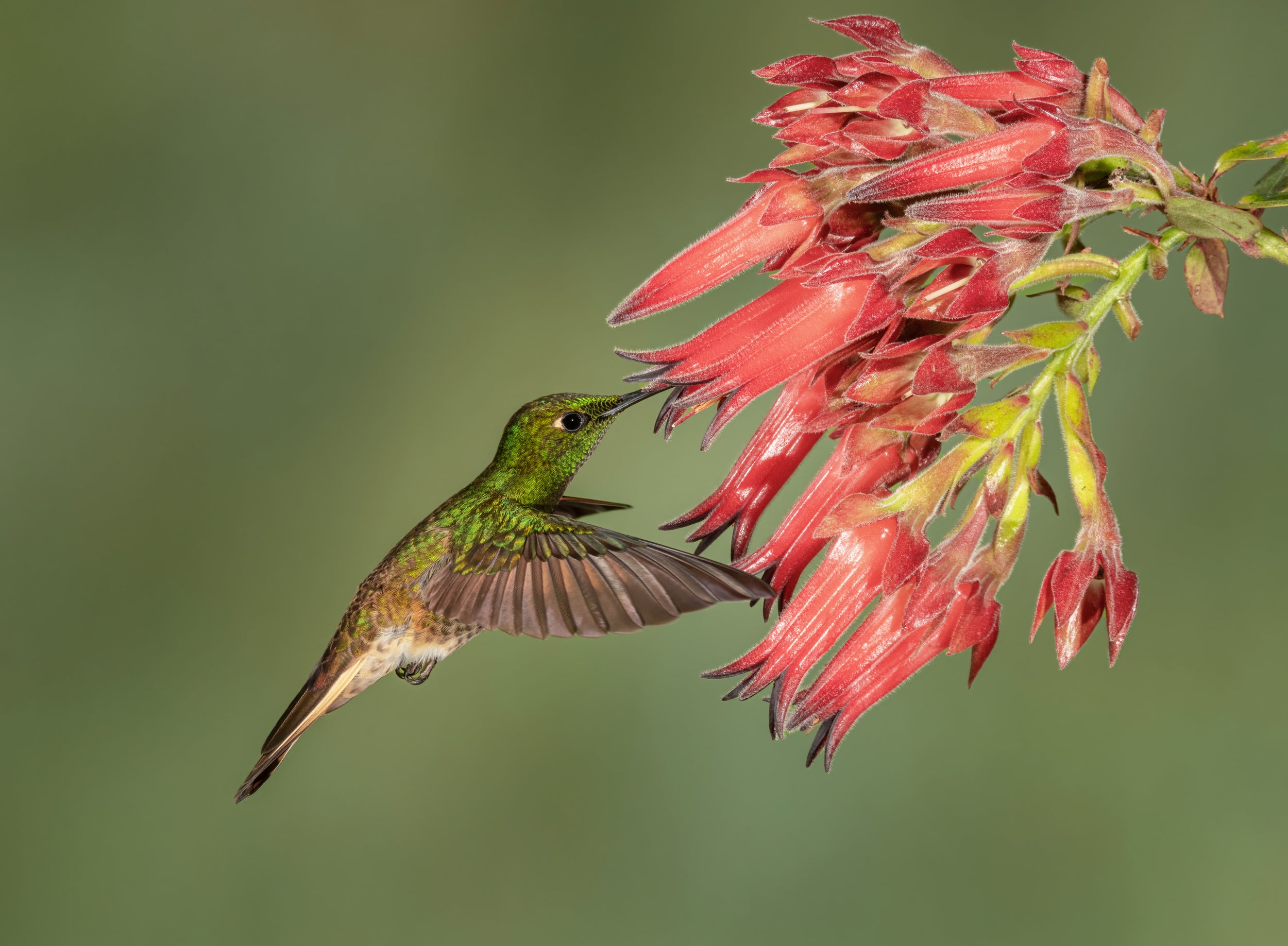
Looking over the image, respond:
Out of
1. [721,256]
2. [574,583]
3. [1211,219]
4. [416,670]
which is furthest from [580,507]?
[1211,219]

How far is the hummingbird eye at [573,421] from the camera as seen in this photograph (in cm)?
77

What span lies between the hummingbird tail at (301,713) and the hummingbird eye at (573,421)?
0.75 ft

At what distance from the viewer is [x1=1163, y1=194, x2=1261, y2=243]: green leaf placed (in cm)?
50

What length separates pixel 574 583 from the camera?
2.19ft

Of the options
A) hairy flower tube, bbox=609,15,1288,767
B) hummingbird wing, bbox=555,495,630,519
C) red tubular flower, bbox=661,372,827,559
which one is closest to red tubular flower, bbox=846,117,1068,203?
hairy flower tube, bbox=609,15,1288,767

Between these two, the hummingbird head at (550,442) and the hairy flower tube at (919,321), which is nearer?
the hairy flower tube at (919,321)

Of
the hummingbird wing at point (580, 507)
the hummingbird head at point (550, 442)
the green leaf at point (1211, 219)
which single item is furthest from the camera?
the hummingbird wing at point (580, 507)

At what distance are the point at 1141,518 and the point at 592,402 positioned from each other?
0.87m

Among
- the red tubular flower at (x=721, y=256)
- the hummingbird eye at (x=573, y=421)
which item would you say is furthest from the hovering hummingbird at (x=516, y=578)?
the red tubular flower at (x=721, y=256)

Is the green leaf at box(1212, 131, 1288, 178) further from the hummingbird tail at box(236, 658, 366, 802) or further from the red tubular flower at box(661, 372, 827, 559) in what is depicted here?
the hummingbird tail at box(236, 658, 366, 802)

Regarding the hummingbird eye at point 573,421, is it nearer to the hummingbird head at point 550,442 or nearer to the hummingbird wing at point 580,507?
the hummingbird head at point 550,442

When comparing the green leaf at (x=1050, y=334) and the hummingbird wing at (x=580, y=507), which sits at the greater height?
the green leaf at (x=1050, y=334)

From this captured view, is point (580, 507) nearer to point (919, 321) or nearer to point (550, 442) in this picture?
point (550, 442)

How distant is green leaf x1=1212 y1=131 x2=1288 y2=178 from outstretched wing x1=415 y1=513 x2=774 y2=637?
285 millimetres
